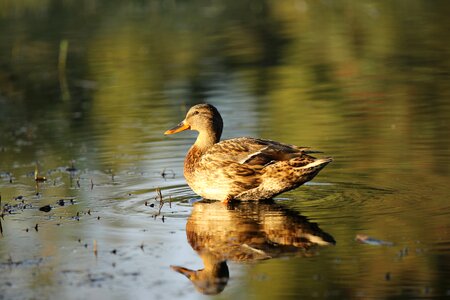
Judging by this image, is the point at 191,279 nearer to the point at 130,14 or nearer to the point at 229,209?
the point at 229,209

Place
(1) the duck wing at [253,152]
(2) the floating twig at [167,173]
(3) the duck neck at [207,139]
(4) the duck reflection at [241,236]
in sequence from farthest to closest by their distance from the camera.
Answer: (2) the floating twig at [167,173]
(3) the duck neck at [207,139]
(1) the duck wing at [253,152]
(4) the duck reflection at [241,236]

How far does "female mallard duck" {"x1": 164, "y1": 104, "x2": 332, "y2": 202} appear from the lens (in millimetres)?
10062

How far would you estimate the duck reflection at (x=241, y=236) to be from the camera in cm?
777

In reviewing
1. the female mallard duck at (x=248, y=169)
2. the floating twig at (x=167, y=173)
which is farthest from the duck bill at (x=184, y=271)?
the floating twig at (x=167, y=173)

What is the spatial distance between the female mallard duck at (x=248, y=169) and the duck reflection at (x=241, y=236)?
7.5 inches

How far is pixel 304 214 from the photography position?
9.48 meters

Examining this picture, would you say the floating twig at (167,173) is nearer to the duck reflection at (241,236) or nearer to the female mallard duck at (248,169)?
the female mallard duck at (248,169)

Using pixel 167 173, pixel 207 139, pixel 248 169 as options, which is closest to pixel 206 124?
pixel 207 139

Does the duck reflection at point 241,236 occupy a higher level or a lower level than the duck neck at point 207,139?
lower

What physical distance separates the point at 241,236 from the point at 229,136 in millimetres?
4876

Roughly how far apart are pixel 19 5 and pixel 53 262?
950 inches

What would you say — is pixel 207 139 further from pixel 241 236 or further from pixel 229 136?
pixel 241 236

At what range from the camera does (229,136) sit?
1355cm

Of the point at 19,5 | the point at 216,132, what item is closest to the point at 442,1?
the point at 19,5
